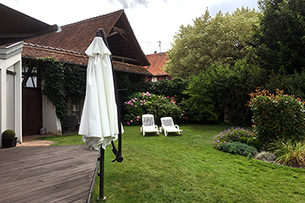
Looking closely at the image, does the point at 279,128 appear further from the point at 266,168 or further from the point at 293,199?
the point at 293,199

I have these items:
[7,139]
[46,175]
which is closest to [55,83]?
[7,139]

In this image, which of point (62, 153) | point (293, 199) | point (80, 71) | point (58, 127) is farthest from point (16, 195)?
point (80, 71)

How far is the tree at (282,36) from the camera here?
347 inches

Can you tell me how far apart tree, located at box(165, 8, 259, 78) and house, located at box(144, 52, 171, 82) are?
8.07 meters

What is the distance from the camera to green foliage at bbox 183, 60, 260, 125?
10.5 meters

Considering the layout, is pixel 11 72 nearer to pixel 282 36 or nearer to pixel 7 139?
pixel 7 139

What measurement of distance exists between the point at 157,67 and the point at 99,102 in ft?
94.2

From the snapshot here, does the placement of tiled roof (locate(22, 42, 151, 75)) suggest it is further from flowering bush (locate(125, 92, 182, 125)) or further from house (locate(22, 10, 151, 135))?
flowering bush (locate(125, 92, 182, 125))

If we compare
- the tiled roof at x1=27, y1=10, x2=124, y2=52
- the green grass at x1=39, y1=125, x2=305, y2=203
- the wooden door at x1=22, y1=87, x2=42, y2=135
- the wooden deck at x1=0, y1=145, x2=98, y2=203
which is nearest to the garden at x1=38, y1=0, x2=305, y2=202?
the green grass at x1=39, y1=125, x2=305, y2=203

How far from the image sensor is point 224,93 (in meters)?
11.2

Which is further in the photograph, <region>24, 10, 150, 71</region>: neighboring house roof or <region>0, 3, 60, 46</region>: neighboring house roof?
<region>24, 10, 150, 71</region>: neighboring house roof

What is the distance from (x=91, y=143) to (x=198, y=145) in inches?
189

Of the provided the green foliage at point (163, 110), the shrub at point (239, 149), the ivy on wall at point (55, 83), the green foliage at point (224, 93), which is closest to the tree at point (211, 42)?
the green foliage at point (224, 93)

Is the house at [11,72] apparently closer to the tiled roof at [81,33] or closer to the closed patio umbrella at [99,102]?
the closed patio umbrella at [99,102]
